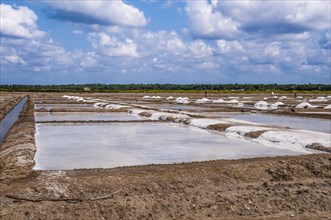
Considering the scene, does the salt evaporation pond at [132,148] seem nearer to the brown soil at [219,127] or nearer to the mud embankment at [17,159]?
the mud embankment at [17,159]

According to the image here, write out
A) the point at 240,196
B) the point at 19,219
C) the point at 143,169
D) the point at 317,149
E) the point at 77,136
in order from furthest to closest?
the point at 77,136 → the point at 317,149 → the point at 143,169 → the point at 240,196 → the point at 19,219

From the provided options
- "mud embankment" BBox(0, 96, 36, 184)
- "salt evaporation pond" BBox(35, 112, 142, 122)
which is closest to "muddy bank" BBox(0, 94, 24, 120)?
"salt evaporation pond" BBox(35, 112, 142, 122)

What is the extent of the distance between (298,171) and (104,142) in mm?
5951

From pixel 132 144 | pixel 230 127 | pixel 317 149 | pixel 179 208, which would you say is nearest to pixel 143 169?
pixel 179 208

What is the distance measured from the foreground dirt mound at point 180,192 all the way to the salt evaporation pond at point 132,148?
1.17 m

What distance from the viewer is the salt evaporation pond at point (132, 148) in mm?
9617

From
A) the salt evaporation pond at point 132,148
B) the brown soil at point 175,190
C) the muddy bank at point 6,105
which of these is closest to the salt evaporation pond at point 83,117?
the muddy bank at point 6,105

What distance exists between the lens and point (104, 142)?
12672 mm

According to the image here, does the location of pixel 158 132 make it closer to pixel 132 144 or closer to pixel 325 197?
pixel 132 144

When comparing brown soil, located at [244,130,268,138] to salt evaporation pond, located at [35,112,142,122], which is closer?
brown soil, located at [244,130,268,138]

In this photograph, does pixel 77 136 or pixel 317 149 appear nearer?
pixel 317 149

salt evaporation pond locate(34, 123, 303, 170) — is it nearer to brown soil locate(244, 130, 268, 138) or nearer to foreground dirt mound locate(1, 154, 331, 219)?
brown soil locate(244, 130, 268, 138)

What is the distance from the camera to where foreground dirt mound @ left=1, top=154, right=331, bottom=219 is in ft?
19.9

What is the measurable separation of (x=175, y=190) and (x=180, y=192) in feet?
0.41
